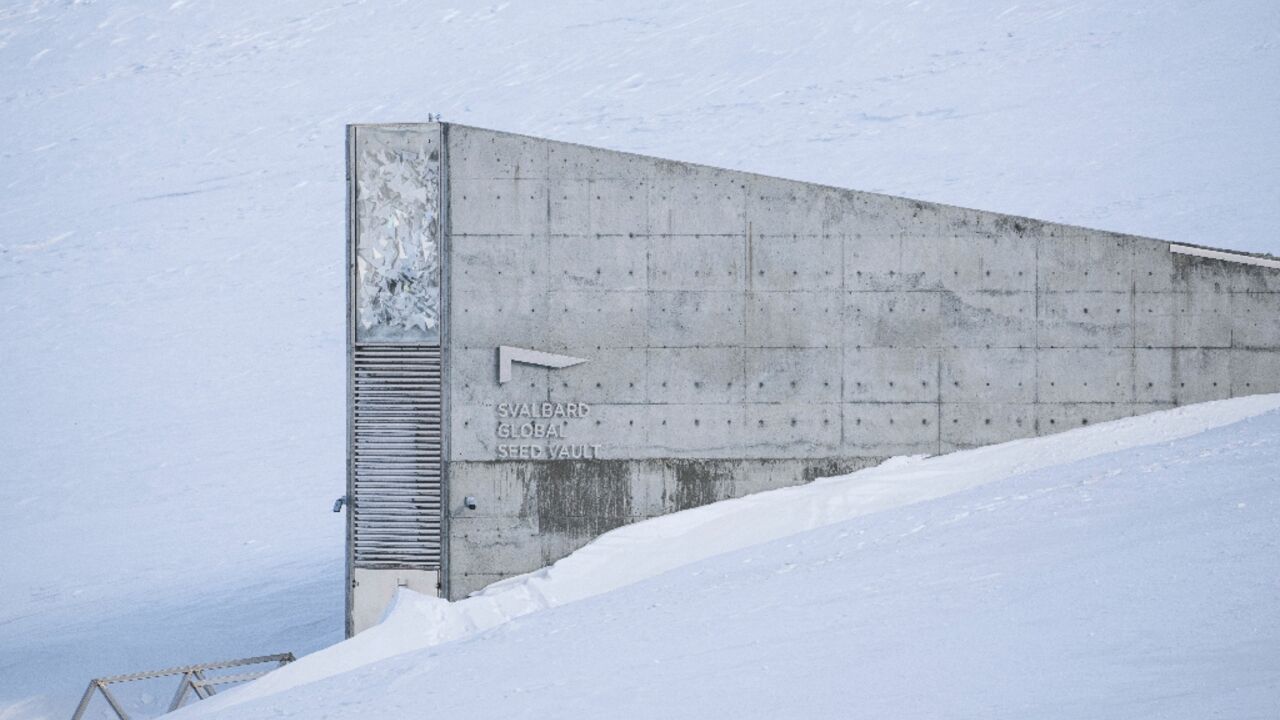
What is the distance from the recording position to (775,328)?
16.9m

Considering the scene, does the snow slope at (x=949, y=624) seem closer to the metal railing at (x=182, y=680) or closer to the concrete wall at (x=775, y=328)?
the concrete wall at (x=775, y=328)

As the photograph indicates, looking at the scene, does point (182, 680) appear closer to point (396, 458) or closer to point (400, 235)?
point (396, 458)

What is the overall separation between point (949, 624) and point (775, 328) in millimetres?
6531

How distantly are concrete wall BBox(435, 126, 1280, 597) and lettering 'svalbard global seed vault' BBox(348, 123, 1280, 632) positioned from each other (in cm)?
3

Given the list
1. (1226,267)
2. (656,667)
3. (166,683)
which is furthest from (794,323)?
(166,683)

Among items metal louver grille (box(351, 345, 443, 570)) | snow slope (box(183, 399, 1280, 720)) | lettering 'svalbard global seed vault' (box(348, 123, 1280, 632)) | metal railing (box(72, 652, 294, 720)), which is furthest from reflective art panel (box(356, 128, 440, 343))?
metal railing (box(72, 652, 294, 720))

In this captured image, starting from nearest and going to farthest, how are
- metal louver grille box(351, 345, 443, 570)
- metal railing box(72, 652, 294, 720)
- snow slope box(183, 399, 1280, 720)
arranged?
snow slope box(183, 399, 1280, 720)
metal railing box(72, 652, 294, 720)
metal louver grille box(351, 345, 443, 570)

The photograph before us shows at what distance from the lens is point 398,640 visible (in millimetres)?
15523

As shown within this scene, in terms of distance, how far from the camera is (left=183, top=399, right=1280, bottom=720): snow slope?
367 inches

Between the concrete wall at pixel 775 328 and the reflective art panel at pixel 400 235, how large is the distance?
396 mm

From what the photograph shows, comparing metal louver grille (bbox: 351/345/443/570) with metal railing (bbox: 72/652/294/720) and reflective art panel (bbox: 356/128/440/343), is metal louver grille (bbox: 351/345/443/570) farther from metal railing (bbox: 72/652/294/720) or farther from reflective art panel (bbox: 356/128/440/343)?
metal railing (bbox: 72/652/294/720)

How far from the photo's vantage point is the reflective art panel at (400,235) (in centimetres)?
1711

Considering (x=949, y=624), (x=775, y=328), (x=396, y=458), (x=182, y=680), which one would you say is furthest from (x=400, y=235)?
(x=949, y=624)

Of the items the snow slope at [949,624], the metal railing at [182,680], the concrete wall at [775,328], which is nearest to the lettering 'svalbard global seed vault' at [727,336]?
the concrete wall at [775,328]
